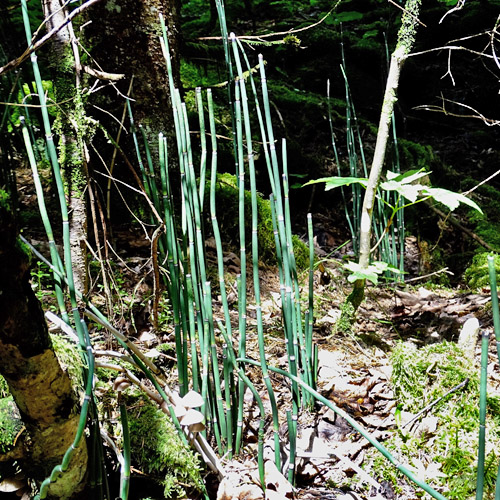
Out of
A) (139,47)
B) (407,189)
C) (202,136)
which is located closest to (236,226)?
(139,47)

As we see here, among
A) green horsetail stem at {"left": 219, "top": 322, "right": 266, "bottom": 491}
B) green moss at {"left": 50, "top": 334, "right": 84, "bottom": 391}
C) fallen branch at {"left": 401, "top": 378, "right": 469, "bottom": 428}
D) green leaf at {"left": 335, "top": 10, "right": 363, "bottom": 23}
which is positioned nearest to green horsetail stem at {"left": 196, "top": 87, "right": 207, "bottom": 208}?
green horsetail stem at {"left": 219, "top": 322, "right": 266, "bottom": 491}

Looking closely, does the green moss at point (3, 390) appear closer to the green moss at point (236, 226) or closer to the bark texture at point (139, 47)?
the bark texture at point (139, 47)

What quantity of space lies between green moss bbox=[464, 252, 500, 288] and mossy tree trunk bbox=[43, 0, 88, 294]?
1714 millimetres

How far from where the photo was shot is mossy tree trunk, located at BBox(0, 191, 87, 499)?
0.60m

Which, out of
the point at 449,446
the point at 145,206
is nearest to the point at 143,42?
the point at 145,206

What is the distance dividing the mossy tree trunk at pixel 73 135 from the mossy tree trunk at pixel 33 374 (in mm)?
402

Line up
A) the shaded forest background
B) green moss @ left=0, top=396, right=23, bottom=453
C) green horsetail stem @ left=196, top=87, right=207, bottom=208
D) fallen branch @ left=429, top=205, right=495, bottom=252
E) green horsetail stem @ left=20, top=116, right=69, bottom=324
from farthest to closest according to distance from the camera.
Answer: fallen branch @ left=429, top=205, right=495, bottom=252, the shaded forest background, green horsetail stem @ left=196, top=87, right=207, bottom=208, green moss @ left=0, top=396, right=23, bottom=453, green horsetail stem @ left=20, top=116, right=69, bottom=324

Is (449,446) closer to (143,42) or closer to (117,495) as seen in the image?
(117,495)

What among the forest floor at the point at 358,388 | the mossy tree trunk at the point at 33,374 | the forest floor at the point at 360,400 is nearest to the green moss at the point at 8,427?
the mossy tree trunk at the point at 33,374

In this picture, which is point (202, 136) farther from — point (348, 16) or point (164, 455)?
point (348, 16)

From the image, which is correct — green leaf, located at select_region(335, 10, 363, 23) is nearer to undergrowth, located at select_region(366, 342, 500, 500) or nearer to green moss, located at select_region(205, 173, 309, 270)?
green moss, located at select_region(205, 173, 309, 270)

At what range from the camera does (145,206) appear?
1.66 m

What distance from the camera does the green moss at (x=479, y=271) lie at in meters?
2.12

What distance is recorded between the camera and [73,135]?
1.15 meters
